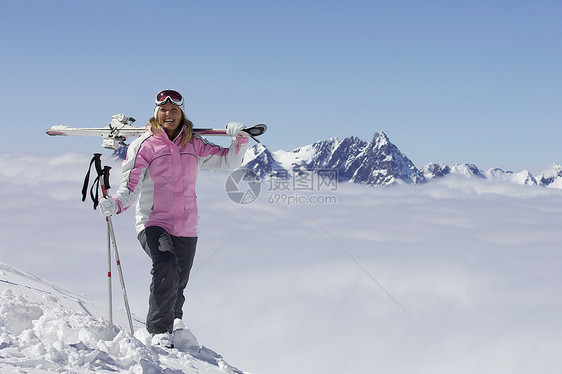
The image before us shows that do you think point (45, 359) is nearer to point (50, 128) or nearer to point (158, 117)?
point (158, 117)

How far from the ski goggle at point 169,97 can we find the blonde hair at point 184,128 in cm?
20

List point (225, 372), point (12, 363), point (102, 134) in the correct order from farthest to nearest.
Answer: point (102, 134) → point (225, 372) → point (12, 363)

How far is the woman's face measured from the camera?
17.8 ft

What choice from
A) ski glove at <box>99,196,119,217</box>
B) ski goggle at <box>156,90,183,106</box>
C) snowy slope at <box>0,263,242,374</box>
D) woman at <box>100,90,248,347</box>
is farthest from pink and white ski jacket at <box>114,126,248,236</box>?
snowy slope at <box>0,263,242,374</box>

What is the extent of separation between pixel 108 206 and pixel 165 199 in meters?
0.61

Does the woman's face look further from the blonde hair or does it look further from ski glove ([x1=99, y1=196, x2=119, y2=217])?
ski glove ([x1=99, y1=196, x2=119, y2=217])

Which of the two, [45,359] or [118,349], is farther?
[118,349]

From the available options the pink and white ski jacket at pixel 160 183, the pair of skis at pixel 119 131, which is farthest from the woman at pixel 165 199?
the pair of skis at pixel 119 131

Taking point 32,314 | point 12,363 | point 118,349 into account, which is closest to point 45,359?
point 12,363

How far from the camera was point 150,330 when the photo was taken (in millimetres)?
4898

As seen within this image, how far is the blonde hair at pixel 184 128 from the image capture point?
17.4 feet

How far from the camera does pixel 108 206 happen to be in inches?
191

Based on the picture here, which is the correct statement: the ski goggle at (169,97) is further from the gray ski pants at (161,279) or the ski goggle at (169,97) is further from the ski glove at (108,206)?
the gray ski pants at (161,279)

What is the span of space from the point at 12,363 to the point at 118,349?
37.4 inches
